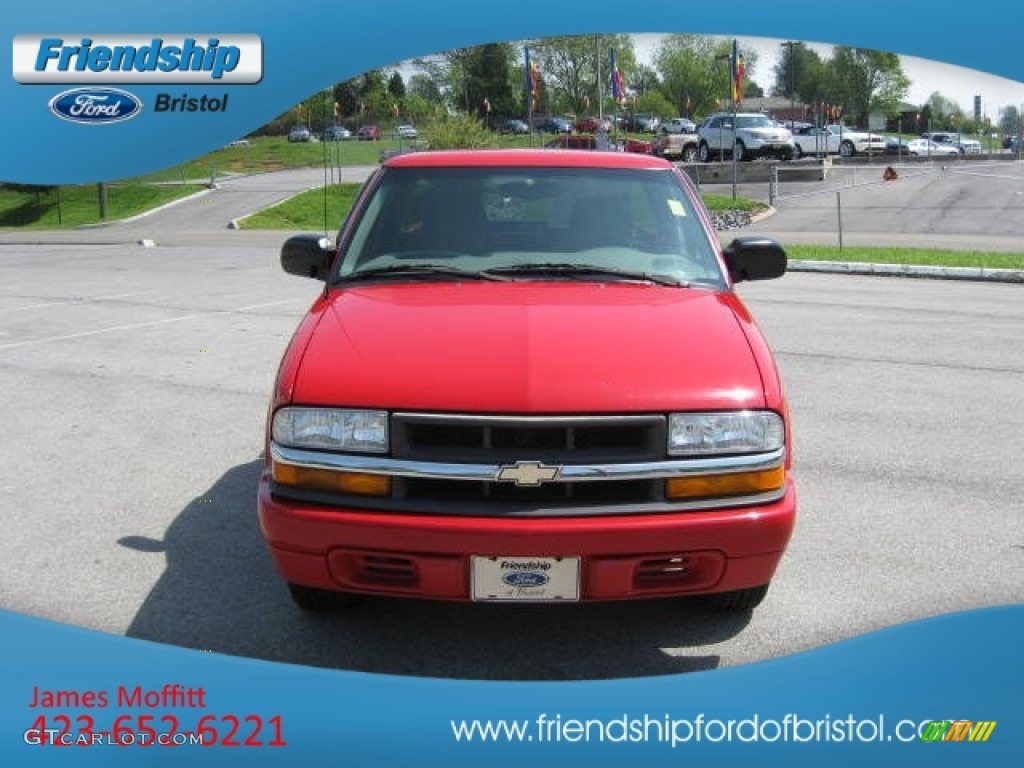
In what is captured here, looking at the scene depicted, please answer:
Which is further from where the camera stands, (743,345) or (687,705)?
(743,345)

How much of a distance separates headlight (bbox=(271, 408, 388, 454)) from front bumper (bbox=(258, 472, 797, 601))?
0.20 metres

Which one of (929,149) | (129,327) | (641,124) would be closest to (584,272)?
(129,327)

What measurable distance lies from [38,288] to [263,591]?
13.2 m

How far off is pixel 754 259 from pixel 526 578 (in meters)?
2.11

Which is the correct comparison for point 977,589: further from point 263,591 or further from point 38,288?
point 38,288

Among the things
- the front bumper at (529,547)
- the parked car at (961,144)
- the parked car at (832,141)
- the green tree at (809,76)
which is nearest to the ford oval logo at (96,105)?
the front bumper at (529,547)

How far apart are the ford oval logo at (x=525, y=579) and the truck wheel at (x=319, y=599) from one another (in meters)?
0.84

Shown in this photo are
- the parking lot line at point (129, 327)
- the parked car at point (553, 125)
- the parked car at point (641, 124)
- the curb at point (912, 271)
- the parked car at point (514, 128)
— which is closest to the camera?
the parking lot line at point (129, 327)

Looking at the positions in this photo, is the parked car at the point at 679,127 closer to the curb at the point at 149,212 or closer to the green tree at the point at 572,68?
the green tree at the point at 572,68

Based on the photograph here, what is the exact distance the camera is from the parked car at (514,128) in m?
67.1

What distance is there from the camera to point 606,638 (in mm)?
3672

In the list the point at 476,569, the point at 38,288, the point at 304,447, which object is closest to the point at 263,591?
the point at 304,447

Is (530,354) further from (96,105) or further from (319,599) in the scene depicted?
(96,105)

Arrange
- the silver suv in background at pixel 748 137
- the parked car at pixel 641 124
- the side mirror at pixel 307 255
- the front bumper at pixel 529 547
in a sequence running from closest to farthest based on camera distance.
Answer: the front bumper at pixel 529 547
the side mirror at pixel 307 255
the silver suv in background at pixel 748 137
the parked car at pixel 641 124
